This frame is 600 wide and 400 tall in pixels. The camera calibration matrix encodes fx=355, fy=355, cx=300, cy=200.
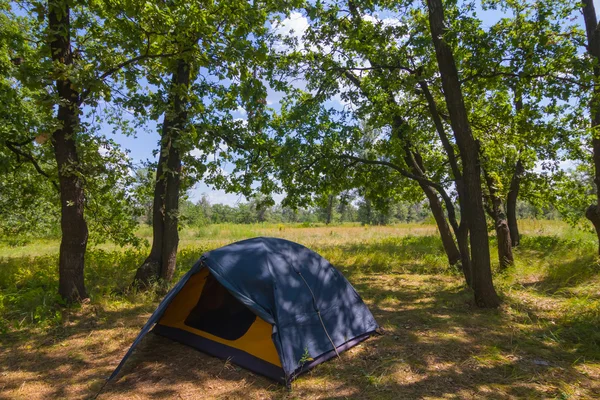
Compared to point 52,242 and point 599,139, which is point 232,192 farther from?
point 52,242

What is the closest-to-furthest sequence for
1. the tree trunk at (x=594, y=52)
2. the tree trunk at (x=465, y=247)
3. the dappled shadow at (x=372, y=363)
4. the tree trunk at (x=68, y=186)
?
1. the dappled shadow at (x=372, y=363)
2. the tree trunk at (x=68, y=186)
3. the tree trunk at (x=465, y=247)
4. the tree trunk at (x=594, y=52)

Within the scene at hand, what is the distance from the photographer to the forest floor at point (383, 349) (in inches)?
166

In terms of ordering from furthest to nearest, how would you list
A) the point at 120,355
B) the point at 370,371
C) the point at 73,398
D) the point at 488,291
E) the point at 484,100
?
the point at 484,100
the point at 488,291
the point at 120,355
the point at 370,371
the point at 73,398

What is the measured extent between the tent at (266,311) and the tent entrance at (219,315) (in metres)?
0.01

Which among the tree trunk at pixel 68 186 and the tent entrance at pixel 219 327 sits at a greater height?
the tree trunk at pixel 68 186

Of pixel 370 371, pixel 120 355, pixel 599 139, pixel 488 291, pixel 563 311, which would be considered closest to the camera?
pixel 370 371

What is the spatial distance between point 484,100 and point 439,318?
6.88 meters

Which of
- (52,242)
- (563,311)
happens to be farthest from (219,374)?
(52,242)

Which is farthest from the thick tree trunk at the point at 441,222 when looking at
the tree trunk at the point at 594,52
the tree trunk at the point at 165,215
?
the tree trunk at the point at 165,215

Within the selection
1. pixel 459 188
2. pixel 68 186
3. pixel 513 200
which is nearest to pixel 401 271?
pixel 459 188

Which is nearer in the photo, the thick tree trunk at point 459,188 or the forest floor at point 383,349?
the forest floor at point 383,349

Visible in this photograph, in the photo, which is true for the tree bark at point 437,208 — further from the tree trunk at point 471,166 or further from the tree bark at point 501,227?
the tree trunk at point 471,166

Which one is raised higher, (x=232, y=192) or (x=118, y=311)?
(x=232, y=192)

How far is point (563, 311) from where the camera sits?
6.55 meters
